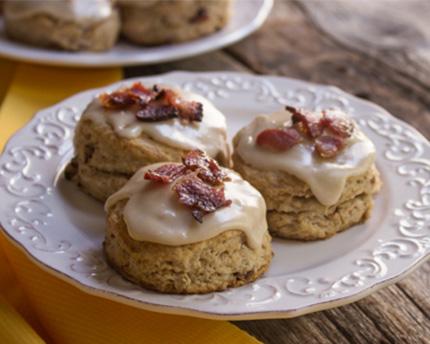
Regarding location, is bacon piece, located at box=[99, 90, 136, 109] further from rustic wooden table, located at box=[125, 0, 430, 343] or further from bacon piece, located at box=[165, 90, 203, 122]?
rustic wooden table, located at box=[125, 0, 430, 343]

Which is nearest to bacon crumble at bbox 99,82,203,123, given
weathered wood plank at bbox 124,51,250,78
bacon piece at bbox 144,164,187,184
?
bacon piece at bbox 144,164,187,184

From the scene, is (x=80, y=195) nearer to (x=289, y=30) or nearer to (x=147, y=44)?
(x=147, y=44)

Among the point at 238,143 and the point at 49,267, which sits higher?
the point at 238,143

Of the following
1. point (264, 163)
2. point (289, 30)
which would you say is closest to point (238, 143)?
point (264, 163)

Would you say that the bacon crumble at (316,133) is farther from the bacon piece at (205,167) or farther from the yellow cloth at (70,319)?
the yellow cloth at (70,319)

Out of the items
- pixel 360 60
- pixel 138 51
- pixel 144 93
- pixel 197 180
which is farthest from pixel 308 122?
pixel 360 60

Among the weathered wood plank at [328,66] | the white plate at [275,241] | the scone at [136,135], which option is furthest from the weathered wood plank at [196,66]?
the scone at [136,135]

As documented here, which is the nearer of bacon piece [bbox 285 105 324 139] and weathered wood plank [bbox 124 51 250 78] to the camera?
bacon piece [bbox 285 105 324 139]
